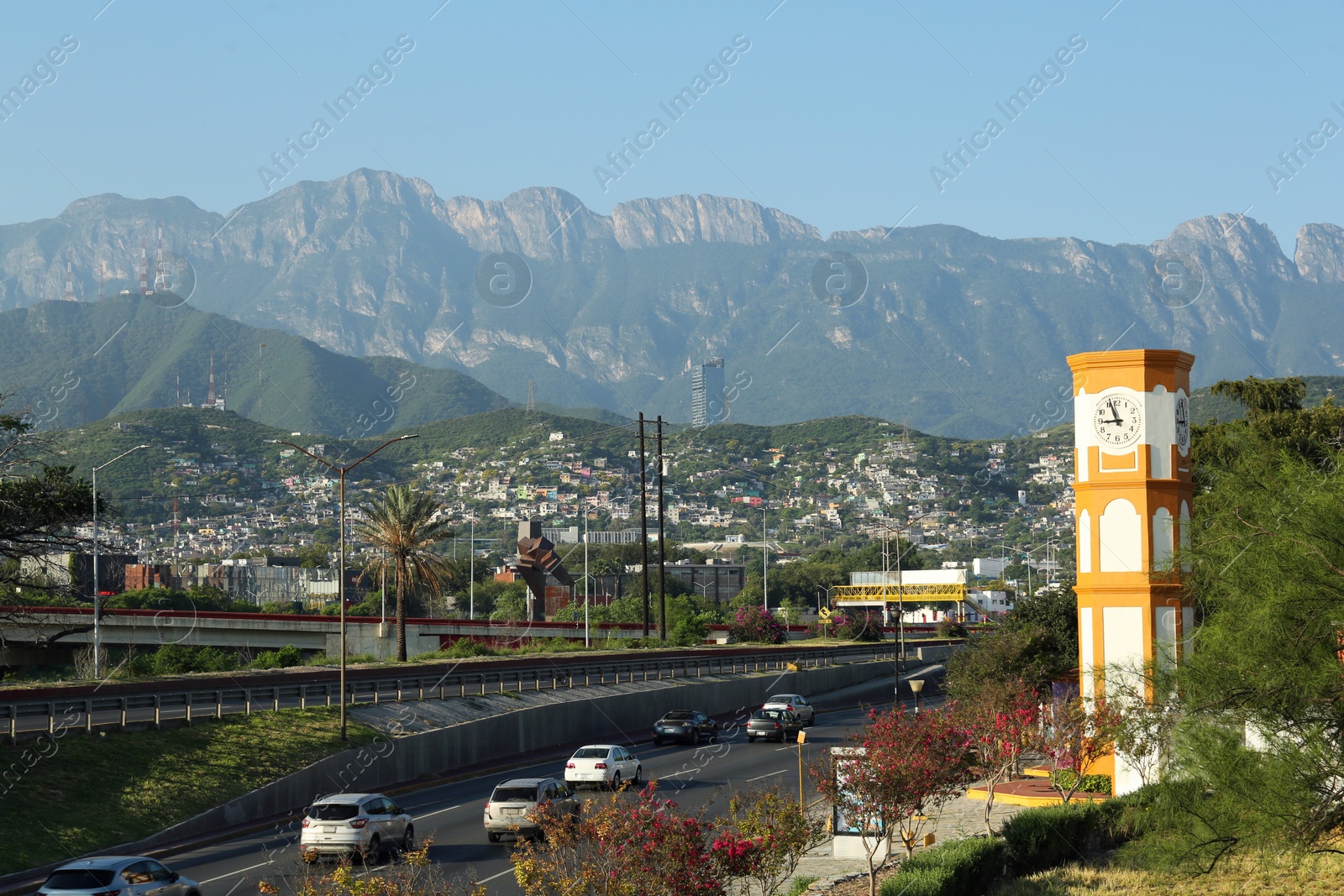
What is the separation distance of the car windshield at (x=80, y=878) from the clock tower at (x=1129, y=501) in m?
21.6

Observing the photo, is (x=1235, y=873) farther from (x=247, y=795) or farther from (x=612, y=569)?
(x=612, y=569)

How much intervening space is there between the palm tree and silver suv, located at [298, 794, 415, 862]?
135 ft

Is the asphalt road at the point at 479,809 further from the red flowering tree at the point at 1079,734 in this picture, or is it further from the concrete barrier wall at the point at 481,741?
the red flowering tree at the point at 1079,734

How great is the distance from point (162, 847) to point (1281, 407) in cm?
5047

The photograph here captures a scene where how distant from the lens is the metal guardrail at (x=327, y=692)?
32.8 metres

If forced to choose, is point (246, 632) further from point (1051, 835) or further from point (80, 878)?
point (1051, 835)

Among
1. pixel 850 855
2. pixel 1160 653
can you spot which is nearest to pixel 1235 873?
pixel 1160 653

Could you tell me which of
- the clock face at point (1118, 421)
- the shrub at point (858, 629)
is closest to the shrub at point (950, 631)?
the shrub at point (858, 629)

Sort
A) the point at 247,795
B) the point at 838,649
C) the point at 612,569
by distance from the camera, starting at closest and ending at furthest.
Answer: the point at 247,795, the point at 838,649, the point at 612,569

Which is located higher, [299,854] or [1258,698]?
[1258,698]

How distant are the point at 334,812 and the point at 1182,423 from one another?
21995mm

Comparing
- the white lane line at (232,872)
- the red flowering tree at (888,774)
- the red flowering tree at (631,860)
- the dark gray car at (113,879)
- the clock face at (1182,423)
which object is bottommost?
the white lane line at (232,872)

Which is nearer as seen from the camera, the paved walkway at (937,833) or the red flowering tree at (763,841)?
the red flowering tree at (763,841)

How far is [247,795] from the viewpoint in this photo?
31969 millimetres
